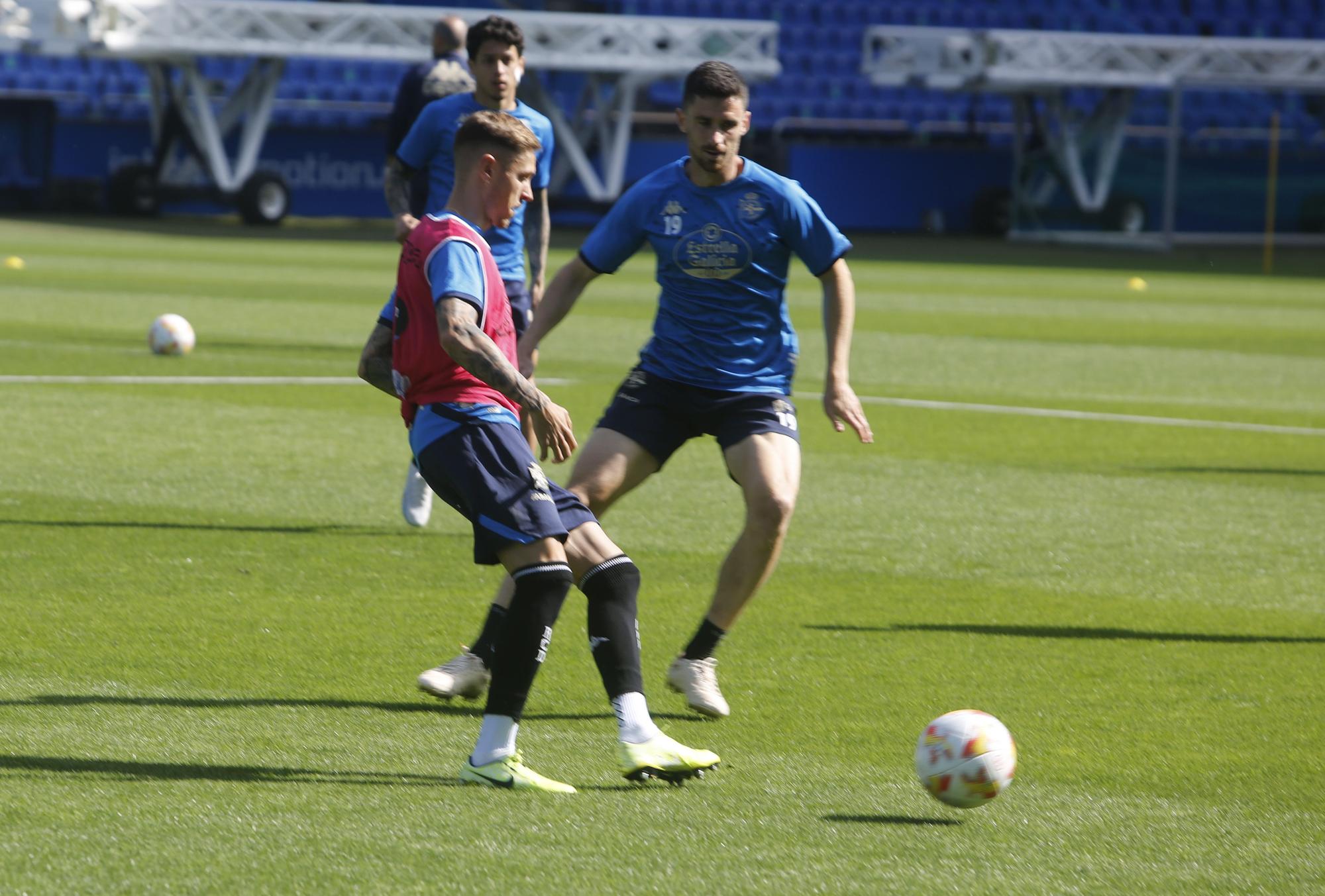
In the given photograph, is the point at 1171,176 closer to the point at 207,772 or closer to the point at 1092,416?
the point at 1092,416

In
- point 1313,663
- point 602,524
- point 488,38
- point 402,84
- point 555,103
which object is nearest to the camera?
point 1313,663

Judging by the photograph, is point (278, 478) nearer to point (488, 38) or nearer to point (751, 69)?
point (488, 38)

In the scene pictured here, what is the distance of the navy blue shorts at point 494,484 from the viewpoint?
15.4ft

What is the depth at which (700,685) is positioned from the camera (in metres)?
5.55

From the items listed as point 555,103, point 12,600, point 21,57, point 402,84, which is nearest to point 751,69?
point 555,103

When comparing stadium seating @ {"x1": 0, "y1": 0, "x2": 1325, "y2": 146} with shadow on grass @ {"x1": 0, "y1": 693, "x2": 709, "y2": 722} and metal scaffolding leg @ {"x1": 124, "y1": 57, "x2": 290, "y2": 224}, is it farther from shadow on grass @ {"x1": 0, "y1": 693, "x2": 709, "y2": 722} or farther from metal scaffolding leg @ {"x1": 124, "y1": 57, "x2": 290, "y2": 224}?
shadow on grass @ {"x1": 0, "y1": 693, "x2": 709, "y2": 722}

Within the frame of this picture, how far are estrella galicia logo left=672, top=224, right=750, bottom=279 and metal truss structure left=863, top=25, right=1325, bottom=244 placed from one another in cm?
3235

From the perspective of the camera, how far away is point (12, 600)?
672 centimetres

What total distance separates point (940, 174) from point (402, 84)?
109 ft

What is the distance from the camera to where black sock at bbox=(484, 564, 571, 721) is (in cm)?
474

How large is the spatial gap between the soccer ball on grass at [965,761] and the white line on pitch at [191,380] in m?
9.36

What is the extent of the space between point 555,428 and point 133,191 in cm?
3452

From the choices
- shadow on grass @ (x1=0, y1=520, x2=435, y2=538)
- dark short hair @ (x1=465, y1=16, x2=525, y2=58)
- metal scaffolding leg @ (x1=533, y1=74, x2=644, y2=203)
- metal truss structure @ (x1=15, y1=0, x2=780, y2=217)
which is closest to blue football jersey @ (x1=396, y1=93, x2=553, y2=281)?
dark short hair @ (x1=465, y1=16, x2=525, y2=58)

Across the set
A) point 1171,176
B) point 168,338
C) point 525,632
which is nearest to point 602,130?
point 1171,176
